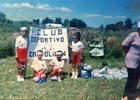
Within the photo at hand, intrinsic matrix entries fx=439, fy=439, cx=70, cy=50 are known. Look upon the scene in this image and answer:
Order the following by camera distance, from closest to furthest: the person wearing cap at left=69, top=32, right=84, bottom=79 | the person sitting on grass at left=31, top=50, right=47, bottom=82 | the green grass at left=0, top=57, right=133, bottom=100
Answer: the green grass at left=0, top=57, right=133, bottom=100
the person sitting on grass at left=31, top=50, right=47, bottom=82
the person wearing cap at left=69, top=32, right=84, bottom=79

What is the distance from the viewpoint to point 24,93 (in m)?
7.79

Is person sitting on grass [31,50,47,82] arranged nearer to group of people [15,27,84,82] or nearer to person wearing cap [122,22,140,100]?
group of people [15,27,84,82]

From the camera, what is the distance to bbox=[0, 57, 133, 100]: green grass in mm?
7508

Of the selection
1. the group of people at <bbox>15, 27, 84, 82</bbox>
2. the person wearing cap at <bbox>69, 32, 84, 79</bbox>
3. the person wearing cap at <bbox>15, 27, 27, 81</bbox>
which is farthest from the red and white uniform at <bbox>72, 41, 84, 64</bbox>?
the person wearing cap at <bbox>15, 27, 27, 81</bbox>

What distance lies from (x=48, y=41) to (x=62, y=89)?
1.41m

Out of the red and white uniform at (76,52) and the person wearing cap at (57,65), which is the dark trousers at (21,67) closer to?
the person wearing cap at (57,65)

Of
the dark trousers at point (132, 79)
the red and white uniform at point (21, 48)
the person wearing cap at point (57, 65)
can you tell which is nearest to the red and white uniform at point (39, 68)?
the person wearing cap at point (57, 65)

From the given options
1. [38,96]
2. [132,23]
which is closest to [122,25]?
[132,23]

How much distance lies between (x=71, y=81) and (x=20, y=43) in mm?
1261

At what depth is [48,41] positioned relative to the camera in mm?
9094

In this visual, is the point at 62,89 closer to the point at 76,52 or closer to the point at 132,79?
the point at 76,52

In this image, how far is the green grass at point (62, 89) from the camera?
7.51 meters

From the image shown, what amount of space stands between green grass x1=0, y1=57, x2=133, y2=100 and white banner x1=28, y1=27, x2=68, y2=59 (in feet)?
1.94

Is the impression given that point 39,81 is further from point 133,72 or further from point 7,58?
point 7,58
